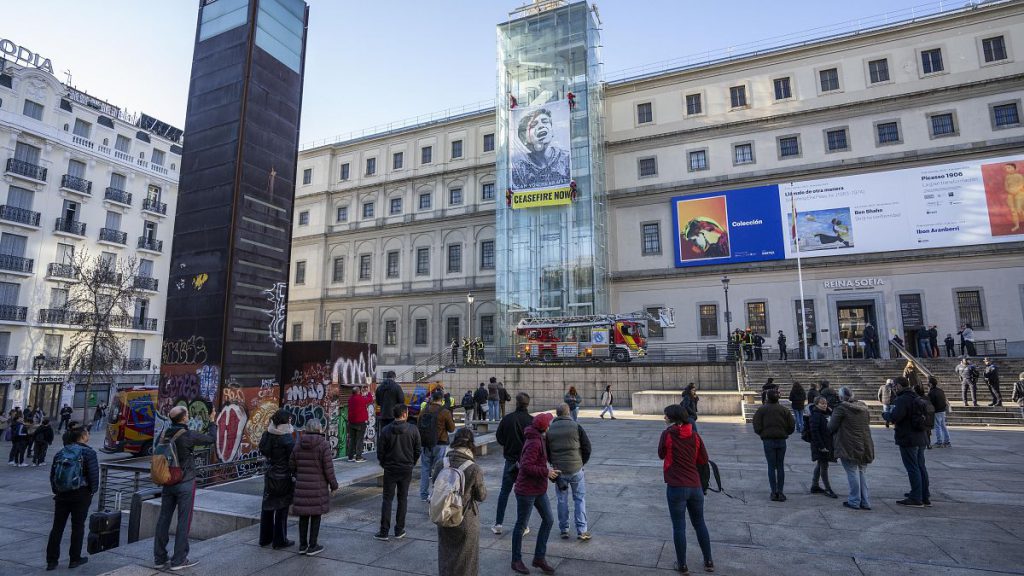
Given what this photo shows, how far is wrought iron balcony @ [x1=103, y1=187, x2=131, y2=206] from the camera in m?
39.3

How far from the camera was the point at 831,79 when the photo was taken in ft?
107

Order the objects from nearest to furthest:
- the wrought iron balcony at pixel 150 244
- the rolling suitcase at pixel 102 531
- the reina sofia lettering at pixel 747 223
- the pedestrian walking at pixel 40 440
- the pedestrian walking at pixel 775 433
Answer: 1. the rolling suitcase at pixel 102 531
2. the pedestrian walking at pixel 775 433
3. the pedestrian walking at pixel 40 440
4. the reina sofia lettering at pixel 747 223
5. the wrought iron balcony at pixel 150 244

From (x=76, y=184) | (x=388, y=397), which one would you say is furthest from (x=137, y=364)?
(x=388, y=397)

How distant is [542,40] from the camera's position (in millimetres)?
37812

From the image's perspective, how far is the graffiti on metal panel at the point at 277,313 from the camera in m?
13.0

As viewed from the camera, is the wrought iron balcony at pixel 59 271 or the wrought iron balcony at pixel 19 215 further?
the wrought iron balcony at pixel 59 271

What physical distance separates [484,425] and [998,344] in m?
27.0

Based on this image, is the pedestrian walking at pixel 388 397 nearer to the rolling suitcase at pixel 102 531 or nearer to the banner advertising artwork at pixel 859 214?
the rolling suitcase at pixel 102 531

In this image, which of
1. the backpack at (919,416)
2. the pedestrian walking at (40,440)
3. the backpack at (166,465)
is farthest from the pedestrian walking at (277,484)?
the pedestrian walking at (40,440)

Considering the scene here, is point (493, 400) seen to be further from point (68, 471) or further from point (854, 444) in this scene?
point (68, 471)

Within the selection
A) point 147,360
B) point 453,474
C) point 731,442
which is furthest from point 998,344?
point 147,360

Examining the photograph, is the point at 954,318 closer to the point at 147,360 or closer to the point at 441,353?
the point at 441,353

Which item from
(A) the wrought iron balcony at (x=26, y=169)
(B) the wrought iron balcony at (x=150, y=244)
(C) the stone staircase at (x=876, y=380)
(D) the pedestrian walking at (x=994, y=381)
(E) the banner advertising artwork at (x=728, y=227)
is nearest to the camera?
(C) the stone staircase at (x=876, y=380)

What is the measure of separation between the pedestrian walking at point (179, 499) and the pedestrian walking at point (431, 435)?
10.6 feet
